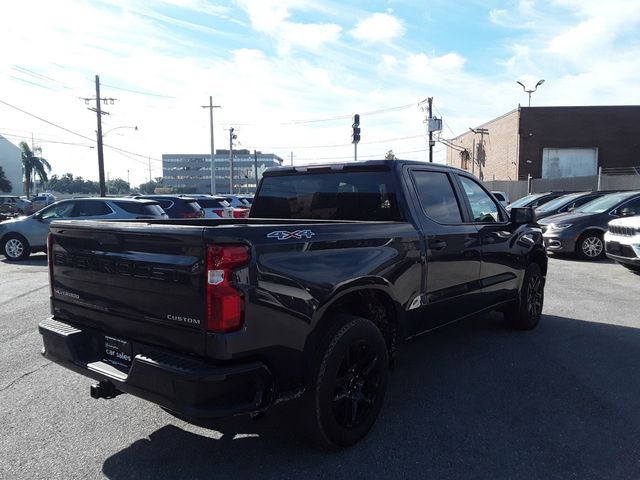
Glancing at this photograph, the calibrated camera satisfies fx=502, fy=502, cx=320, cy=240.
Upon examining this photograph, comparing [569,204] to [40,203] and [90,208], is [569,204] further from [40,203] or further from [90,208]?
[40,203]

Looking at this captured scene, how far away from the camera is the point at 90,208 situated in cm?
1219

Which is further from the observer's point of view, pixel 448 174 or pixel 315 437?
pixel 448 174

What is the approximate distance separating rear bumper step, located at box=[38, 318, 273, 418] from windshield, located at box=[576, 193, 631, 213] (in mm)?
11662

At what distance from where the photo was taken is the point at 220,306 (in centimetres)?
258

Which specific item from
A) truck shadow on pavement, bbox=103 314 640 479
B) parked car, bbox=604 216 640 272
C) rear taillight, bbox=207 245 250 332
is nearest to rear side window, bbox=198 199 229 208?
parked car, bbox=604 216 640 272

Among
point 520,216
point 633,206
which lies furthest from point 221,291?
point 633,206

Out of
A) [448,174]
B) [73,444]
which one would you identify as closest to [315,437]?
[73,444]

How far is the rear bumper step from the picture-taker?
2.54 metres

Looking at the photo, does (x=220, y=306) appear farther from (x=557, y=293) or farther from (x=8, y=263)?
(x=8, y=263)

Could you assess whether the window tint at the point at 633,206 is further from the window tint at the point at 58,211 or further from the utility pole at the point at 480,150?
the utility pole at the point at 480,150

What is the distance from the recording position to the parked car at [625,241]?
Result: 8852 mm

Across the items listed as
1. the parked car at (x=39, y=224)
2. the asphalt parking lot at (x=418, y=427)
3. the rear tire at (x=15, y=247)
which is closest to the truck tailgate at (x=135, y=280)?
the asphalt parking lot at (x=418, y=427)

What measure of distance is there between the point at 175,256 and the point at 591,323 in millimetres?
5585

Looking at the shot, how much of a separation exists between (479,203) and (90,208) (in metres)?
10.1
